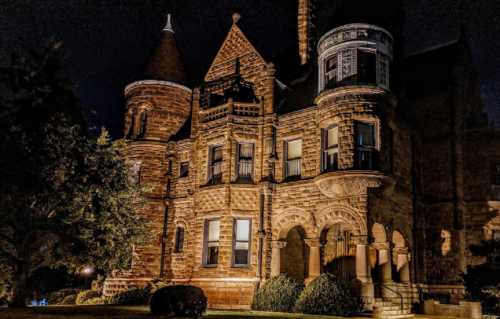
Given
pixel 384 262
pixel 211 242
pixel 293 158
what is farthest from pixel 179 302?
pixel 293 158

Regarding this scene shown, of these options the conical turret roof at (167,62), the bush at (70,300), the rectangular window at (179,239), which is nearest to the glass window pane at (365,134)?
the rectangular window at (179,239)

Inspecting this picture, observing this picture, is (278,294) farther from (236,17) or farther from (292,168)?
(236,17)

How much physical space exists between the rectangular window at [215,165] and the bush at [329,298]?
27.4 ft

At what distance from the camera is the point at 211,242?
26469 mm

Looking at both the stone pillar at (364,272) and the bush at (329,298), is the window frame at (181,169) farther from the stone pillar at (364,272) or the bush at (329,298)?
the stone pillar at (364,272)

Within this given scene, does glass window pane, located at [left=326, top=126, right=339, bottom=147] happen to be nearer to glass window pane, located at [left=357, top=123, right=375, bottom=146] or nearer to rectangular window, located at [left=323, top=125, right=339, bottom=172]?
rectangular window, located at [left=323, top=125, right=339, bottom=172]

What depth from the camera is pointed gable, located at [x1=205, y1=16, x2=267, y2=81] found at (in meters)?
28.3

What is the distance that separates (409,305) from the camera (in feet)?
78.1

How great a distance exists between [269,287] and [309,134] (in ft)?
24.6

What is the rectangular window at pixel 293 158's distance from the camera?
84.7 feet

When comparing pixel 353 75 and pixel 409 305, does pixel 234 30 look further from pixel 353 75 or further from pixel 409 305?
pixel 409 305

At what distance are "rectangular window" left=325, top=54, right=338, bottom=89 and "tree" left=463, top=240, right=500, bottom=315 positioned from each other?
374 inches

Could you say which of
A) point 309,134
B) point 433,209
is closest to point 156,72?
point 309,134

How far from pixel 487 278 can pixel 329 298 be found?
20.6 ft
